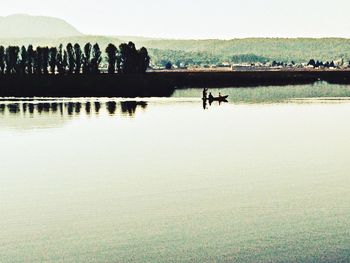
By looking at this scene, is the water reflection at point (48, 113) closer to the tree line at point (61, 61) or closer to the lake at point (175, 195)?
the lake at point (175, 195)

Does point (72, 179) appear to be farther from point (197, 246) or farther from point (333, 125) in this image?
point (333, 125)

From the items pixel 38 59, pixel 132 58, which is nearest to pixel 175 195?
pixel 132 58

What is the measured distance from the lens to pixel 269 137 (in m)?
50.2

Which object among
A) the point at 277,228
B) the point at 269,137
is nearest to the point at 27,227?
the point at 277,228

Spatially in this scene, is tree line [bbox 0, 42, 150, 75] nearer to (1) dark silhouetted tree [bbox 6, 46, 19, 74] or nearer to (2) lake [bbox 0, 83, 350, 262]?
(1) dark silhouetted tree [bbox 6, 46, 19, 74]

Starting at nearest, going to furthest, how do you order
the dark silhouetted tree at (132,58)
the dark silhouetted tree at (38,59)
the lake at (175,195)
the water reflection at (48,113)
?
Result: 1. the lake at (175,195)
2. the water reflection at (48,113)
3. the dark silhouetted tree at (38,59)
4. the dark silhouetted tree at (132,58)

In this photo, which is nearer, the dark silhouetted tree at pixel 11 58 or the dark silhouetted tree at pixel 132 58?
the dark silhouetted tree at pixel 11 58

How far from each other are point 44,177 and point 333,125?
108ft

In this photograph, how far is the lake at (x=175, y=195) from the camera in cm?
1992

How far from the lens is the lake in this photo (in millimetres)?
19922

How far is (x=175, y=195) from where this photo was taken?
27.5m

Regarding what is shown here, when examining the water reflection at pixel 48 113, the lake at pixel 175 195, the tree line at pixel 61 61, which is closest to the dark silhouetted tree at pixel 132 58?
the tree line at pixel 61 61

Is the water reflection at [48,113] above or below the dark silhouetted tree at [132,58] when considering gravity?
below

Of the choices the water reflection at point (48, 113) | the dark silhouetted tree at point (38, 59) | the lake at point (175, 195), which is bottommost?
the water reflection at point (48, 113)
